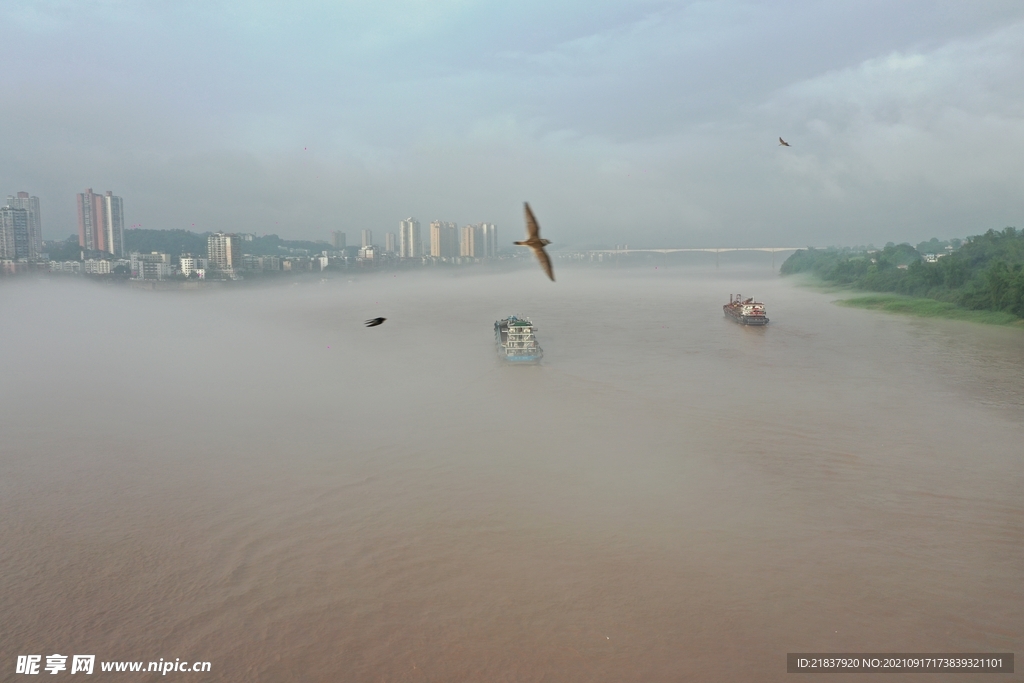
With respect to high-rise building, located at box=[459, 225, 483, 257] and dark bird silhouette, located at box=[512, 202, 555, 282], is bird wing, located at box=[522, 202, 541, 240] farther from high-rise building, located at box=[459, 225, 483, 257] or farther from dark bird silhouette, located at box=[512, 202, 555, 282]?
high-rise building, located at box=[459, 225, 483, 257]

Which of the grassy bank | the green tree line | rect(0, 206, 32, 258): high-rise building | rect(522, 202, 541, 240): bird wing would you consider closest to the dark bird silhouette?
rect(522, 202, 541, 240): bird wing

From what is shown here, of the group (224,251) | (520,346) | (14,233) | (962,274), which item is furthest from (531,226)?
(14,233)

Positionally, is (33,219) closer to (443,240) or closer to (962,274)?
(443,240)

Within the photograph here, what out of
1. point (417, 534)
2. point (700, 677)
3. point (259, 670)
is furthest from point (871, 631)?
point (259, 670)

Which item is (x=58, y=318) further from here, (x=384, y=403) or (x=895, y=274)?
(x=895, y=274)

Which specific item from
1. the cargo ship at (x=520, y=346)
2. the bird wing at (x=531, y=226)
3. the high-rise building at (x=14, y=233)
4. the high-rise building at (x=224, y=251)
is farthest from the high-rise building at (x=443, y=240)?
the bird wing at (x=531, y=226)

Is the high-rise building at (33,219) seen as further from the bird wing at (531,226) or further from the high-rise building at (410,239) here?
the bird wing at (531,226)
